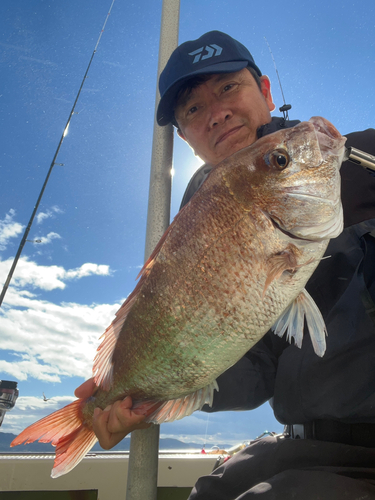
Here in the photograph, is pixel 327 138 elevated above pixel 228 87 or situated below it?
below

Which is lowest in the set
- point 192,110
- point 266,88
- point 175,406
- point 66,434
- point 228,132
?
point 66,434

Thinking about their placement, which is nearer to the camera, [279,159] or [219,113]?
[279,159]

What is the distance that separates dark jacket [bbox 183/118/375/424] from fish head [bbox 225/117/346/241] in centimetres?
17

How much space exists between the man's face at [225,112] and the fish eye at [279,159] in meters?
0.96

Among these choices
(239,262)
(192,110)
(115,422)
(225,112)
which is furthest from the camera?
(192,110)

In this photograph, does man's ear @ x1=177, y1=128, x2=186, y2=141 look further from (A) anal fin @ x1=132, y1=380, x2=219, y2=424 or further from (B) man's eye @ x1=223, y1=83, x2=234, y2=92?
(A) anal fin @ x1=132, y1=380, x2=219, y2=424

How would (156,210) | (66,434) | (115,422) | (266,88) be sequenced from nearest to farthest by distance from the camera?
1. (115,422)
2. (66,434)
3. (156,210)
4. (266,88)

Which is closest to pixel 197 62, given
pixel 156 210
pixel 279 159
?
pixel 156 210

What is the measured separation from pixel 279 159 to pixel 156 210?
0.90 metres

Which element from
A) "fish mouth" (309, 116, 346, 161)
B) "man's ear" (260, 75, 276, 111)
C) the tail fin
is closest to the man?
the tail fin

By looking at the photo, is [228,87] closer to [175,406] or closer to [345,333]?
[345,333]

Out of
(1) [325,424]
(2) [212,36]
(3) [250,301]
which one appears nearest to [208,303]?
(3) [250,301]

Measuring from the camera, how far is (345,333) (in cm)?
149

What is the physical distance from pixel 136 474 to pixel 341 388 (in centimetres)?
107
